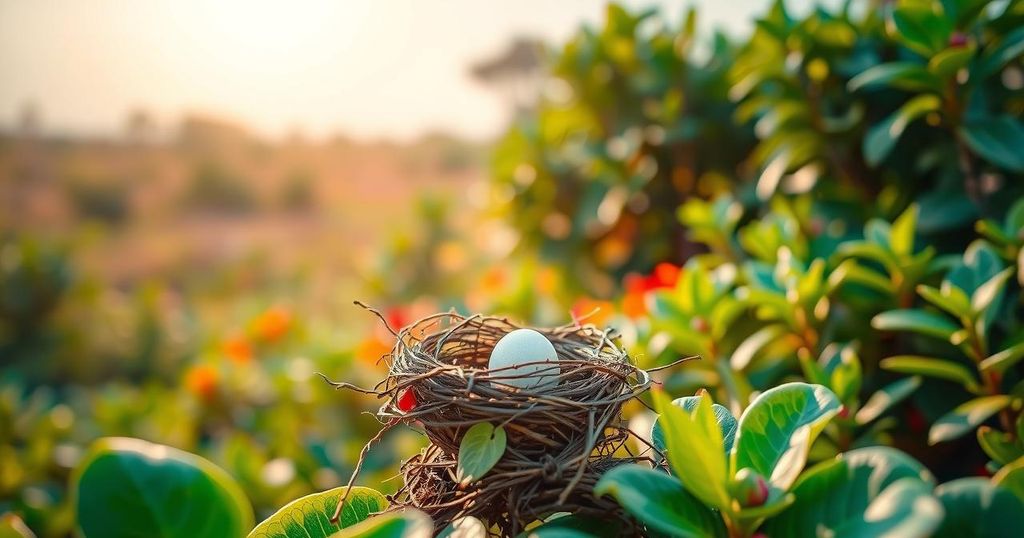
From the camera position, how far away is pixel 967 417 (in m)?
0.94

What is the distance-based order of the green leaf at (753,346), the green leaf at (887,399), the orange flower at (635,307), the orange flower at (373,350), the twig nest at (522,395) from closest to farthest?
the twig nest at (522,395) < the green leaf at (887,399) < the green leaf at (753,346) < the orange flower at (635,307) < the orange flower at (373,350)

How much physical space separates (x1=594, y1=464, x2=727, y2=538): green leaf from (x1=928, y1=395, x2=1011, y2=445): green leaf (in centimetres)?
60

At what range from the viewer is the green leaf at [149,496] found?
543 millimetres

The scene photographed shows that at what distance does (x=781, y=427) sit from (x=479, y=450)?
0.93ft

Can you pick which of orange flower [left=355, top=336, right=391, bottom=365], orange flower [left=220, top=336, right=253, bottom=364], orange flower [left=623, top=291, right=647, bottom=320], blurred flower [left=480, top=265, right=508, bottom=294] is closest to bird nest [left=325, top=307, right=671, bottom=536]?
orange flower [left=623, top=291, right=647, bottom=320]

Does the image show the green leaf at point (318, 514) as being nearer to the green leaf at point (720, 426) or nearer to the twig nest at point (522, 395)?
the twig nest at point (522, 395)

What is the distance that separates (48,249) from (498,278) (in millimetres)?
2761

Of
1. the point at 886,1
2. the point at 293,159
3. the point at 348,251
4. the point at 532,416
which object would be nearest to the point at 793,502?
the point at 532,416

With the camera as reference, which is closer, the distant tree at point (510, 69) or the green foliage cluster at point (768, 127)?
the green foliage cluster at point (768, 127)

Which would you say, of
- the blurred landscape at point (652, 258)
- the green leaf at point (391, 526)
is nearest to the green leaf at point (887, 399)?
the blurred landscape at point (652, 258)

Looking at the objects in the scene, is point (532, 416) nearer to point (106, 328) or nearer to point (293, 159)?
point (106, 328)

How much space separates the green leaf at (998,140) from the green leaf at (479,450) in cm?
111

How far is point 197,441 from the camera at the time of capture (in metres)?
2.56

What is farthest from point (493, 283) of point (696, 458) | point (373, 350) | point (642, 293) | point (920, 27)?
point (696, 458)
